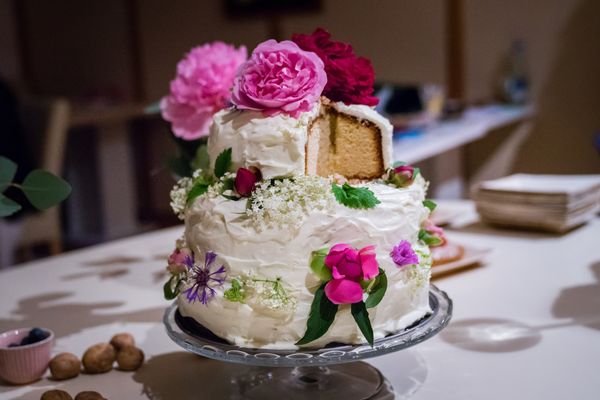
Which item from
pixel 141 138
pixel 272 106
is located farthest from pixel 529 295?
pixel 141 138

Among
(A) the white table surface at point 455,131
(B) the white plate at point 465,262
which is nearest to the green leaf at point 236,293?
(B) the white plate at point 465,262

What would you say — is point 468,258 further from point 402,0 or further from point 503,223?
point 402,0

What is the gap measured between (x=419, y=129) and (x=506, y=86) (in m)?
1.14

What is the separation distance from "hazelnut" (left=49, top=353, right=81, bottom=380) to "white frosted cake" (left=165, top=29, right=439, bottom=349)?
0.73 ft

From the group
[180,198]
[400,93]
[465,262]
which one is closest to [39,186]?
[180,198]

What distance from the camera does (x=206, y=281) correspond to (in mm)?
911

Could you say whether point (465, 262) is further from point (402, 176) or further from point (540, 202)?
point (402, 176)

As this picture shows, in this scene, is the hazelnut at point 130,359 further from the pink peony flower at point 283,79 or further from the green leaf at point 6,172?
the pink peony flower at point 283,79

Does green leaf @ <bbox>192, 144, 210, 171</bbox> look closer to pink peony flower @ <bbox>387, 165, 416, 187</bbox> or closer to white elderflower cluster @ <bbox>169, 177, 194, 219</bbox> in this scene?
white elderflower cluster @ <bbox>169, 177, 194, 219</bbox>

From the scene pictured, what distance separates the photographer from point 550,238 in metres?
1.75

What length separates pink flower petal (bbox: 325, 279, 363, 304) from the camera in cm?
84

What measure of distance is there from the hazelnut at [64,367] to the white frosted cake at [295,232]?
0.22m

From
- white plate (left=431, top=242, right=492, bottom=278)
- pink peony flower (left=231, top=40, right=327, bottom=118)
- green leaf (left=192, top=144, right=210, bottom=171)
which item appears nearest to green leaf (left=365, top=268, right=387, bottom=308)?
pink peony flower (left=231, top=40, right=327, bottom=118)

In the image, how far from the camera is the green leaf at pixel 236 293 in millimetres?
880
